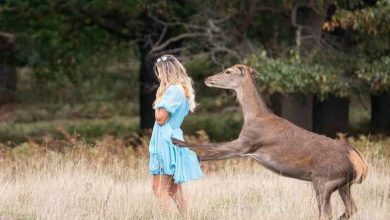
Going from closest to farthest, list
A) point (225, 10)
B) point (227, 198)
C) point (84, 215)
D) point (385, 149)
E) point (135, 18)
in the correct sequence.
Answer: point (84, 215), point (227, 198), point (385, 149), point (225, 10), point (135, 18)

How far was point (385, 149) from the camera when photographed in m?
15.7

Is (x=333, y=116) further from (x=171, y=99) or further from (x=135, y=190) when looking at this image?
(x=171, y=99)

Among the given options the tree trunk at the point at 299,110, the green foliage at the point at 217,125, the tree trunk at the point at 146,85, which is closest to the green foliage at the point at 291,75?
the tree trunk at the point at 299,110

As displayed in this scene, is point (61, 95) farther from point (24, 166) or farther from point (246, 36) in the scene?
point (24, 166)

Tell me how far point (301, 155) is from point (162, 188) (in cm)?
135

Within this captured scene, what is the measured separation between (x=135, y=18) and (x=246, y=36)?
10.7 feet

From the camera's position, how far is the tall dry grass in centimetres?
1016

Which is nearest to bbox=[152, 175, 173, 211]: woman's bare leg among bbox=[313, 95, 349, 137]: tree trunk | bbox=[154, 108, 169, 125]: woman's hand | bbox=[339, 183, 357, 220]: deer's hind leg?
bbox=[154, 108, 169, 125]: woman's hand

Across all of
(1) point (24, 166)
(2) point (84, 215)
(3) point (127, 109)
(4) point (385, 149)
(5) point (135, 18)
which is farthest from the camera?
(3) point (127, 109)

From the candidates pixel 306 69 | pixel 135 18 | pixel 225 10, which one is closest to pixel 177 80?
pixel 306 69

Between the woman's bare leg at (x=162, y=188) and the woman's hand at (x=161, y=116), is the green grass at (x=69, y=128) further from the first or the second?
the woman's hand at (x=161, y=116)

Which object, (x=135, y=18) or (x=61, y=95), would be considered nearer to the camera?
(x=135, y=18)

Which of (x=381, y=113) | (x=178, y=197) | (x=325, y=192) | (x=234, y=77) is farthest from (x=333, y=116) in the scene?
(x=325, y=192)

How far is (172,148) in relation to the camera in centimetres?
1020
